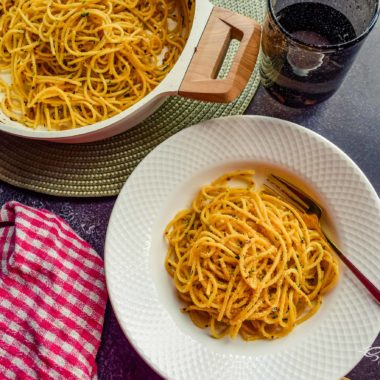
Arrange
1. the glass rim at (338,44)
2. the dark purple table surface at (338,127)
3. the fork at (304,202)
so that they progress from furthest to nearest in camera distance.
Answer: the dark purple table surface at (338,127) < the fork at (304,202) < the glass rim at (338,44)

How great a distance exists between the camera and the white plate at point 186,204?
1145 millimetres

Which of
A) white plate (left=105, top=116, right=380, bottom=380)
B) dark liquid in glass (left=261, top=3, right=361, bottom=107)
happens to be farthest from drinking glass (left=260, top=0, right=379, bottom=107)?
white plate (left=105, top=116, right=380, bottom=380)

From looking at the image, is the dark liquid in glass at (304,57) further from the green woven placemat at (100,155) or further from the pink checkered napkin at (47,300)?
the pink checkered napkin at (47,300)

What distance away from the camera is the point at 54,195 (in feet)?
4.46

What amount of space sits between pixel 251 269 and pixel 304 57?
0.41m

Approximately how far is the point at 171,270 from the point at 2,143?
0.49 m

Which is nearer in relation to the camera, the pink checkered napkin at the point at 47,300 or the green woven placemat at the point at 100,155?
the pink checkered napkin at the point at 47,300

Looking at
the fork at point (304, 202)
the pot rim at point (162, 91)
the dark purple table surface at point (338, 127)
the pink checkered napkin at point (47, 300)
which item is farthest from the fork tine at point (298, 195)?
the pink checkered napkin at point (47, 300)

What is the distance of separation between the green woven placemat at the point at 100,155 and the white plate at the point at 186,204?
0.46 ft

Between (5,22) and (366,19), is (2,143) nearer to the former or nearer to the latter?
(5,22)

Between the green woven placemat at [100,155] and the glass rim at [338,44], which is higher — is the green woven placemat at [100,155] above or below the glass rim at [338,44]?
below

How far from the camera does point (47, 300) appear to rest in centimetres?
128

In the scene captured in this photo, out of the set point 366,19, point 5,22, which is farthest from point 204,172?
point 5,22

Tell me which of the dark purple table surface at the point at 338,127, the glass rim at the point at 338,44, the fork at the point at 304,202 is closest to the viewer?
the glass rim at the point at 338,44
